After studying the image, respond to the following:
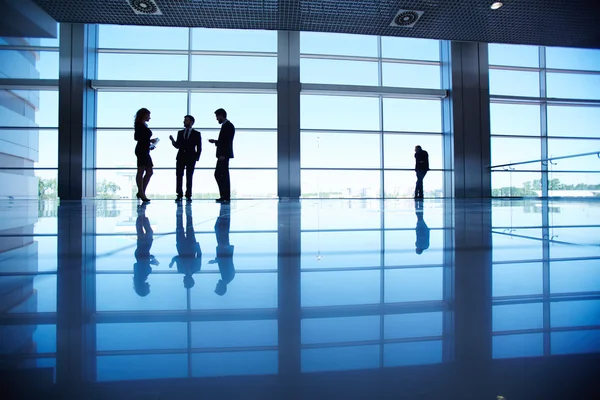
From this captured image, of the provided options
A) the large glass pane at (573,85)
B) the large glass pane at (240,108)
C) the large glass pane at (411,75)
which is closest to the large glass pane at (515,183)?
the large glass pane at (573,85)

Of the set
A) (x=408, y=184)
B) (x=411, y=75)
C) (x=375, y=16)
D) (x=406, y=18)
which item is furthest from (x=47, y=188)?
(x=411, y=75)

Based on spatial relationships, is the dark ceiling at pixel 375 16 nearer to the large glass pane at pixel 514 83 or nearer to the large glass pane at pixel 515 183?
the large glass pane at pixel 514 83

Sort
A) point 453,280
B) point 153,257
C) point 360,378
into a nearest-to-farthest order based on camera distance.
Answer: point 360,378 < point 453,280 < point 153,257

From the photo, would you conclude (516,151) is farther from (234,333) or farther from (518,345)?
(234,333)

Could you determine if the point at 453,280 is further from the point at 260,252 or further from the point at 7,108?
the point at 7,108

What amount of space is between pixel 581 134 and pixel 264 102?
11.4 m

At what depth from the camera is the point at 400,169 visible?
1145 cm

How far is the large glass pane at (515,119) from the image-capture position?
11719mm

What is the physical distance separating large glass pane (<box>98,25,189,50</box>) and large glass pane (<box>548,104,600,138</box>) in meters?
12.9

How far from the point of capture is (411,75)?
1164 cm

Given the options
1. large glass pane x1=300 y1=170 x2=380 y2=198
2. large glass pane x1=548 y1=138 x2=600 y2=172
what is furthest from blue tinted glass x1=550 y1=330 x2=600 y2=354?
large glass pane x1=548 y1=138 x2=600 y2=172

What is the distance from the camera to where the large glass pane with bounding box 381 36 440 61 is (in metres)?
11.6

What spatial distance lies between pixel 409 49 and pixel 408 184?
454cm

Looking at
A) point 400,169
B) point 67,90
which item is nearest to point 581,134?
point 400,169
